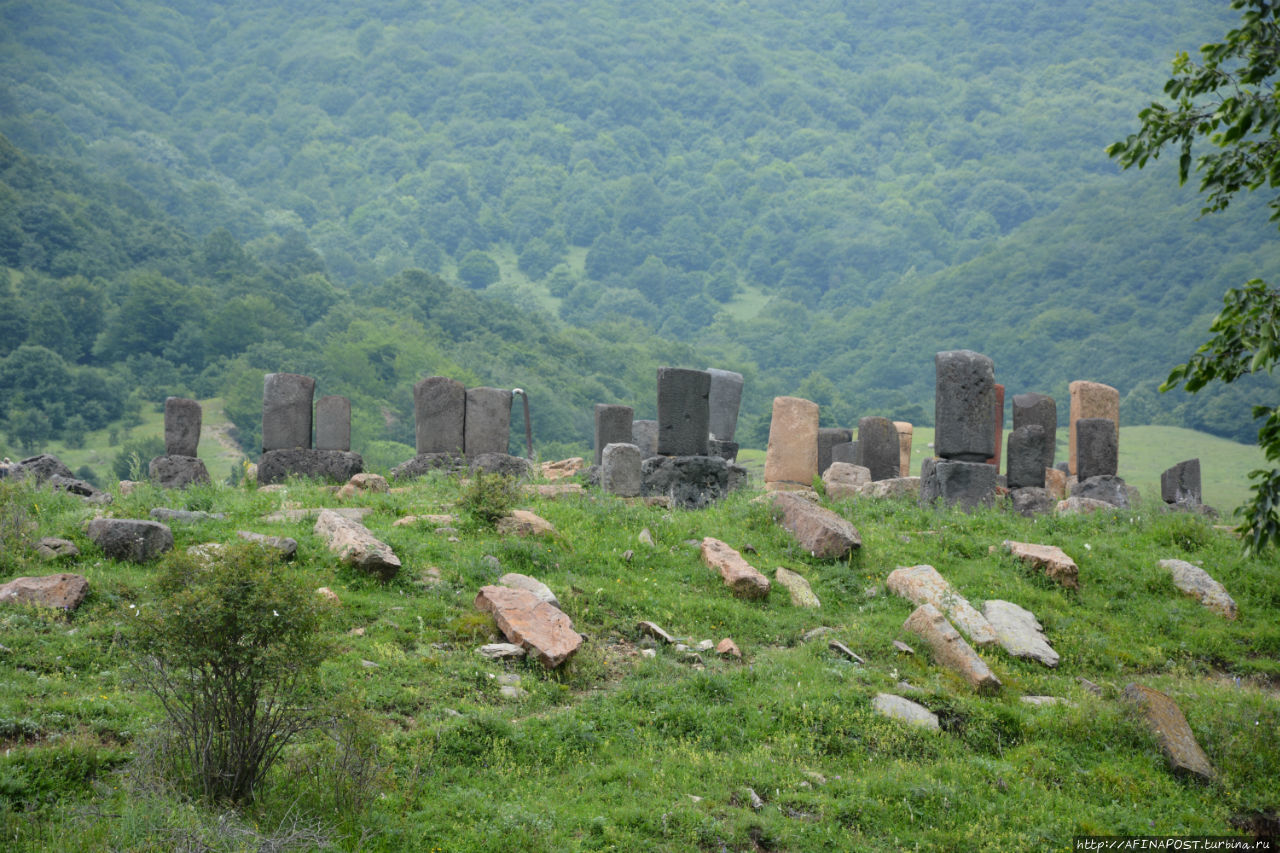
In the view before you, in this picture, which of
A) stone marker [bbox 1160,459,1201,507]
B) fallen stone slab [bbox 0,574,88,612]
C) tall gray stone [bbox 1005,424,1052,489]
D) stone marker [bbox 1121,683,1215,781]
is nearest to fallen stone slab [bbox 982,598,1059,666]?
stone marker [bbox 1121,683,1215,781]

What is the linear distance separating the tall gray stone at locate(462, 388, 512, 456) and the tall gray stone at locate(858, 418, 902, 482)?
5.94 m

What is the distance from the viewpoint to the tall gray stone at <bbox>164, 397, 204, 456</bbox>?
49.5 feet

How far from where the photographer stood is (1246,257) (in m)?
61.6

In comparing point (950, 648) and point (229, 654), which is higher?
point (229, 654)

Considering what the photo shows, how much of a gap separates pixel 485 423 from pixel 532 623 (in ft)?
27.3

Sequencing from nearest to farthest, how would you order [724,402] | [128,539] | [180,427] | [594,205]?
[128,539] → [180,427] → [724,402] → [594,205]

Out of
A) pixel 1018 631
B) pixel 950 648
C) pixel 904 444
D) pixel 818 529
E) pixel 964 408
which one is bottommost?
pixel 904 444

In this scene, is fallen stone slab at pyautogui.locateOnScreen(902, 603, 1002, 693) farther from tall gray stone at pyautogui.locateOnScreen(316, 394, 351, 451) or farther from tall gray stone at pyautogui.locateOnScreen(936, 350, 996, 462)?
tall gray stone at pyautogui.locateOnScreen(316, 394, 351, 451)

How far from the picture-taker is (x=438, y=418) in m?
16.0

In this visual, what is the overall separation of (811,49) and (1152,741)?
13722 cm

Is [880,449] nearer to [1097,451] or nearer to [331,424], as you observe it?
[1097,451]

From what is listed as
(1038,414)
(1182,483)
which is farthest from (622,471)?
(1182,483)

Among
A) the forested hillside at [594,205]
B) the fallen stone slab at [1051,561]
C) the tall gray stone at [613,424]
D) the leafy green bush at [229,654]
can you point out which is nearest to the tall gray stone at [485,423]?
the tall gray stone at [613,424]

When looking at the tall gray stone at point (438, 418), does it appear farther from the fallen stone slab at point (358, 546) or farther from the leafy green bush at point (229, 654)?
the leafy green bush at point (229, 654)
